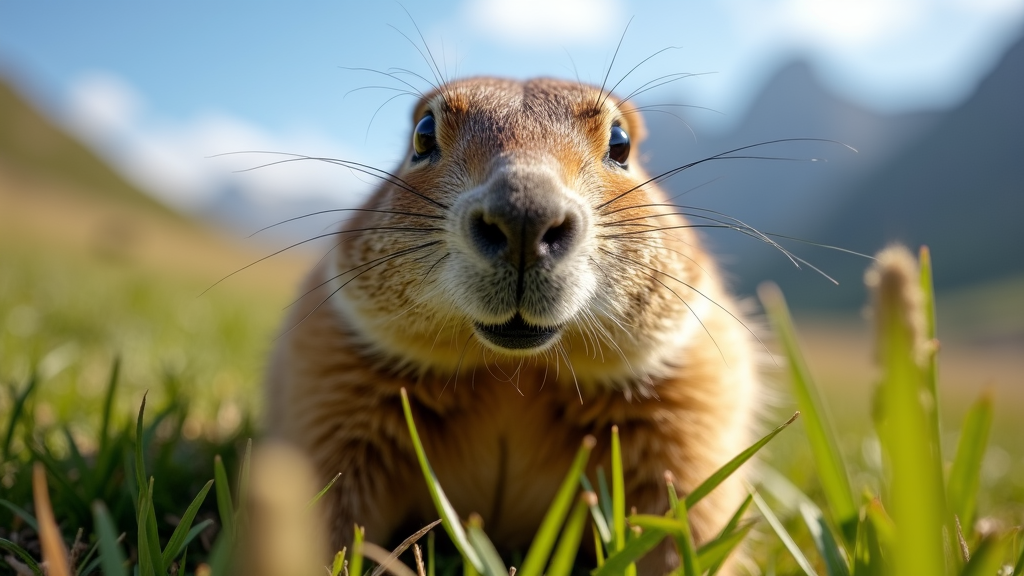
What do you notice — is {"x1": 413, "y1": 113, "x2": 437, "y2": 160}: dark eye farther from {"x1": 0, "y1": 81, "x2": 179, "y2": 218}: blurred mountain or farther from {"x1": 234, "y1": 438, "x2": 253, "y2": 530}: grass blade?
{"x1": 0, "y1": 81, "x2": 179, "y2": 218}: blurred mountain

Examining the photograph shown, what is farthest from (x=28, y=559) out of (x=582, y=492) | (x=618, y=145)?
(x=618, y=145)

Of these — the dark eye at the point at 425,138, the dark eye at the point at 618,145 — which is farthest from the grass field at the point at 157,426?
the dark eye at the point at 425,138

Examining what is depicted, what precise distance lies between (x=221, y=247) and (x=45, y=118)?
55891mm

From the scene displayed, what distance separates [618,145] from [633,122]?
0.70 metres

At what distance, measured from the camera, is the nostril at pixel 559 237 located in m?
2.31

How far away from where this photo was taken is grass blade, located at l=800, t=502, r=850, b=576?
7.42 ft

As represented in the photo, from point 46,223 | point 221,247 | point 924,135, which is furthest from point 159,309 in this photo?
point 924,135

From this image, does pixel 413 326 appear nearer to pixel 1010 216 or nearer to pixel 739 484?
pixel 739 484

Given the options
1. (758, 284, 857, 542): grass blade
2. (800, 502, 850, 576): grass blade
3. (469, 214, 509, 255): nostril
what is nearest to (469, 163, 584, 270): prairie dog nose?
(469, 214, 509, 255): nostril

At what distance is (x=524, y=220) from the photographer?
221 centimetres

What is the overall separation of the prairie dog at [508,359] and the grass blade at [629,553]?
855 millimetres

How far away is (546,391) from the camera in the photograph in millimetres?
3082

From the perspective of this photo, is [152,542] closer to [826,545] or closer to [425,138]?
[425,138]

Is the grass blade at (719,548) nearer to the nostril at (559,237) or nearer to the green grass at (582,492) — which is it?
the green grass at (582,492)
